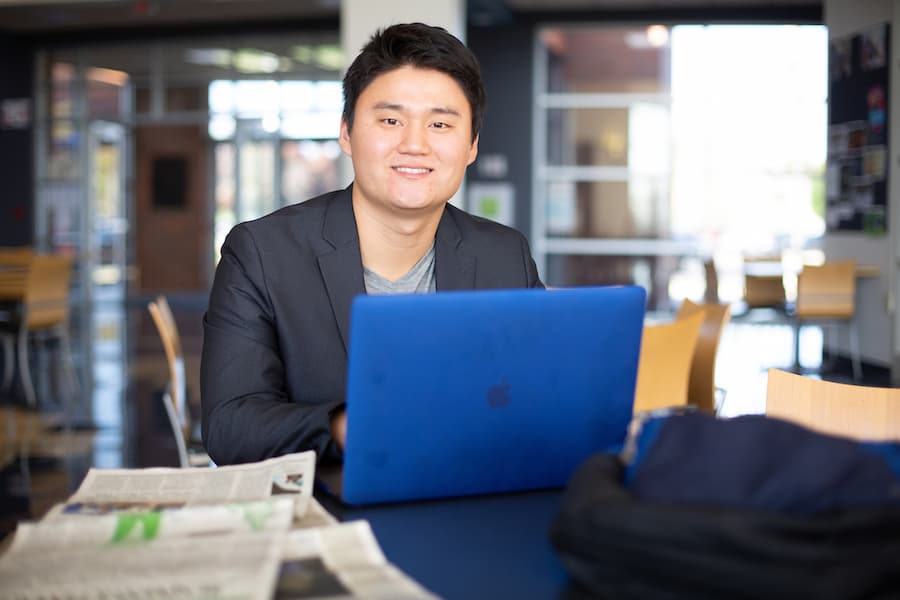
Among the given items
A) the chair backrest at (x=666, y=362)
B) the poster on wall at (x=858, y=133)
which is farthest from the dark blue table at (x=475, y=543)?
the poster on wall at (x=858, y=133)

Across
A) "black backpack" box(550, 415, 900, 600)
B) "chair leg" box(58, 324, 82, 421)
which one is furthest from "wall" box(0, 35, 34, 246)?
"black backpack" box(550, 415, 900, 600)

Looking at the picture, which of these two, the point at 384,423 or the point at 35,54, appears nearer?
the point at 384,423

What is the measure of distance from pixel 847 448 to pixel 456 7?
9147 millimetres

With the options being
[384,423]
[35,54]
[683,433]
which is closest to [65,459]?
[384,423]

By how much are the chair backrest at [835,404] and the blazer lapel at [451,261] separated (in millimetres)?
554

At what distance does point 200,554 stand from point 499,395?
380 millimetres

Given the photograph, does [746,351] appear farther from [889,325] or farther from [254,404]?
[254,404]

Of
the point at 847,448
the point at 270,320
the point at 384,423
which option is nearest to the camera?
the point at 847,448

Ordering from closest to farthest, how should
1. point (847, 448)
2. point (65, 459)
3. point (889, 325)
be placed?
1. point (847, 448)
2. point (65, 459)
3. point (889, 325)

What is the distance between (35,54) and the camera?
1398 cm

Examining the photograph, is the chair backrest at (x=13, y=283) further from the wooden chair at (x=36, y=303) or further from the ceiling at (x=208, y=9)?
the ceiling at (x=208, y=9)

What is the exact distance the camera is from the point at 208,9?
12477mm

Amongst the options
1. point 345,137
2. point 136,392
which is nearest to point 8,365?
point 136,392

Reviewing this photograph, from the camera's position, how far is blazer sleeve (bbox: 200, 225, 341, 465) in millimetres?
1393
